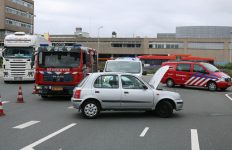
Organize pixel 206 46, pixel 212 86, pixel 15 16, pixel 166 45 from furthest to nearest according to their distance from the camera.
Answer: pixel 166 45 < pixel 206 46 < pixel 15 16 < pixel 212 86

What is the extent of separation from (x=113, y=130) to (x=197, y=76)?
16.9 meters

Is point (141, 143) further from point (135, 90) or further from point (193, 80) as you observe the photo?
point (193, 80)

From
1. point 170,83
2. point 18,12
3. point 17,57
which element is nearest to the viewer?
point 17,57

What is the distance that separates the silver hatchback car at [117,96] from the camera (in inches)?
476

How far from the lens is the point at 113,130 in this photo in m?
10.1

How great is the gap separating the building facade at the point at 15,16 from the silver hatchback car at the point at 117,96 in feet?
276

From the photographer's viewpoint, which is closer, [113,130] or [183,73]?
[113,130]

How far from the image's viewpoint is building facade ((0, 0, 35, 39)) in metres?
96.8

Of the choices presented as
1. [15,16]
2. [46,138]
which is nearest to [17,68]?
[46,138]

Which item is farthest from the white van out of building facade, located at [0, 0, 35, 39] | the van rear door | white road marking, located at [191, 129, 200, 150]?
building facade, located at [0, 0, 35, 39]

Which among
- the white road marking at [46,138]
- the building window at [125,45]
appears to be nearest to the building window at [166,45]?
the building window at [125,45]

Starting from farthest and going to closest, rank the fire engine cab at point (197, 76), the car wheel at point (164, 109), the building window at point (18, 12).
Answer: the building window at point (18, 12) → the fire engine cab at point (197, 76) → the car wheel at point (164, 109)

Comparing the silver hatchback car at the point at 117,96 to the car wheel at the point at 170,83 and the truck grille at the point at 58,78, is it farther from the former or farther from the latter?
the car wheel at the point at 170,83

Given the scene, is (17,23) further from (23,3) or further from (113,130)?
(113,130)
